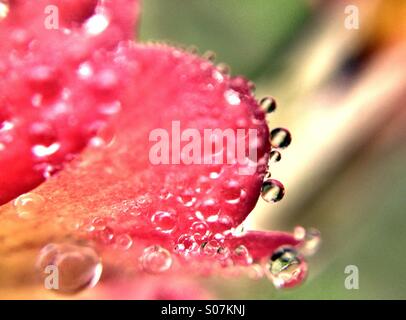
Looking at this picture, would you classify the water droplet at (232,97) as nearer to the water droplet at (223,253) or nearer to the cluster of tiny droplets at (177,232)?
the cluster of tiny droplets at (177,232)

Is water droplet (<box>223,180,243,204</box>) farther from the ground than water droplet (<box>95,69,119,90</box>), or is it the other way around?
water droplet (<box>95,69,119,90</box>)

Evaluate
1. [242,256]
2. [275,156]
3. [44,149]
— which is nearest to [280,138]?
[275,156]

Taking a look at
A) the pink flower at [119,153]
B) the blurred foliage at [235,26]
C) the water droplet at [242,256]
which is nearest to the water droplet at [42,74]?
the pink flower at [119,153]

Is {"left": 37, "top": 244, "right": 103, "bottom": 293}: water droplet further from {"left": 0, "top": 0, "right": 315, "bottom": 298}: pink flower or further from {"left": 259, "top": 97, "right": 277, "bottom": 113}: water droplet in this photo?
{"left": 259, "top": 97, "right": 277, "bottom": 113}: water droplet

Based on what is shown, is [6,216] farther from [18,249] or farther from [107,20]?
[107,20]

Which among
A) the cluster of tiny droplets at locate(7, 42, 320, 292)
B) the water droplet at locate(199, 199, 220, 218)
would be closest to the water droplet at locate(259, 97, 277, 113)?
the cluster of tiny droplets at locate(7, 42, 320, 292)

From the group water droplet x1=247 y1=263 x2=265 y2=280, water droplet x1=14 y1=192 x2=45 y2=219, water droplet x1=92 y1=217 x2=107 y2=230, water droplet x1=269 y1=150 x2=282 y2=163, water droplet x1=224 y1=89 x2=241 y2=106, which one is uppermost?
water droplet x1=224 y1=89 x2=241 y2=106
